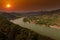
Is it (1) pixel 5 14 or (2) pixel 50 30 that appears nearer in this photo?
(2) pixel 50 30

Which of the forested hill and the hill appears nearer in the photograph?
the forested hill

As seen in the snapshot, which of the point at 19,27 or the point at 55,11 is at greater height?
the point at 55,11

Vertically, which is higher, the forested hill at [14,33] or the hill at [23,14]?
the hill at [23,14]

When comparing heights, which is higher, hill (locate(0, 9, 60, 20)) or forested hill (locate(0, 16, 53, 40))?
hill (locate(0, 9, 60, 20))

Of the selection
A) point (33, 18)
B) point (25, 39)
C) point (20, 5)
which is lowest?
point (25, 39)

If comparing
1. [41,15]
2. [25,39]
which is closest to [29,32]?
[25,39]

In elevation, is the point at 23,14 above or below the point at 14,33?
above

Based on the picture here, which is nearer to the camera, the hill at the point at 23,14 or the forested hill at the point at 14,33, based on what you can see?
the forested hill at the point at 14,33

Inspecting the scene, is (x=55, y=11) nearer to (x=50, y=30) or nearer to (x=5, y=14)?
(x=50, y=30)
